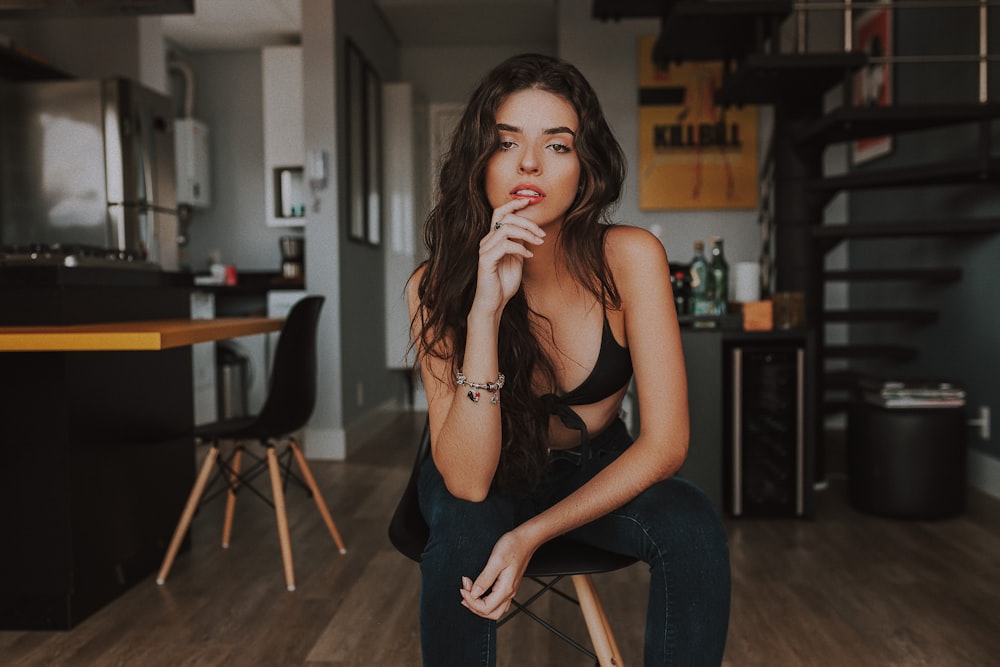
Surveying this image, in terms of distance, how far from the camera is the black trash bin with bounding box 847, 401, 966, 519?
323cm

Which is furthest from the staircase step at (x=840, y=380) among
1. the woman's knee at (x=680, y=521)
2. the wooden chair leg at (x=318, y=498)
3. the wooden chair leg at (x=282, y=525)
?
the woman's knee at (x=680, y=521)

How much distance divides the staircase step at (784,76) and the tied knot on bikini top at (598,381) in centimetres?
241

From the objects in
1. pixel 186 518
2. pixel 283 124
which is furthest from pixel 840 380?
pixel 283 124

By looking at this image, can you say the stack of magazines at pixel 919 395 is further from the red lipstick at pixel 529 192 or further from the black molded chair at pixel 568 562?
the red lipstick at pixel 529 192

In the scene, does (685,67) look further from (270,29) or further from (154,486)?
(154,486)

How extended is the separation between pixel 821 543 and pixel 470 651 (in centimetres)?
218

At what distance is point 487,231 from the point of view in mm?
1399

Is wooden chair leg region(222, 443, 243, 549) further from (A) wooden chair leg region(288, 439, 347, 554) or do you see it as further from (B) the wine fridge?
(B) the wine fridge

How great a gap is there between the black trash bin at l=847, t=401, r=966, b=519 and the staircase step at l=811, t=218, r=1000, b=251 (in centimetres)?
78

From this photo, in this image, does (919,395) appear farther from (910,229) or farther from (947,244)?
(947,244)

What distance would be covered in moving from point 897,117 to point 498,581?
301 cm

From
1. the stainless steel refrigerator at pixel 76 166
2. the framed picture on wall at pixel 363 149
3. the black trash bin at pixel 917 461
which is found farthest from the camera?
the framed picture on wall at pixel 363 149

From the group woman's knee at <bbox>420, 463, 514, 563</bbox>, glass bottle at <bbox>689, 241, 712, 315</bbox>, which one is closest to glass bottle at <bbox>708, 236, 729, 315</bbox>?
glass bottle at <bbox>689, 241, 712, 315</bbox>

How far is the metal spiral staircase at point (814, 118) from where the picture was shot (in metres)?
3.40
